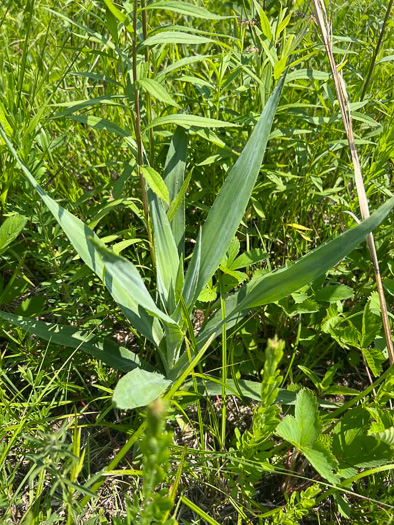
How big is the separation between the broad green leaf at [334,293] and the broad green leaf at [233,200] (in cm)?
35

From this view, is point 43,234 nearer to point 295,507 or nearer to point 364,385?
point 295,507

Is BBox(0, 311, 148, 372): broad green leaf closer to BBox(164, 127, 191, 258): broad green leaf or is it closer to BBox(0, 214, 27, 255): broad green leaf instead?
BBox(0, 214, 27, 255): broad green leaf

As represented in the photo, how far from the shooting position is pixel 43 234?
5.10 ft

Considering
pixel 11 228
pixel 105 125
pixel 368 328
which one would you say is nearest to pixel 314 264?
pixel 368 328

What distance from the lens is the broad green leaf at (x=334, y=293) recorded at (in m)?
1.52

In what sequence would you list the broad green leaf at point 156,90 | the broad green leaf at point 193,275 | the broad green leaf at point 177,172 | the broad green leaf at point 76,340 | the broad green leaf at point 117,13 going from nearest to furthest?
the broad green leaf at point 117,13
the broad green leaf at point 156,90
the broad green leaf at point 193,275
the broad green leaf at point 76,340
the broad green leaf at point 177,172

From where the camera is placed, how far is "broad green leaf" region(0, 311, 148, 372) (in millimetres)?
1445

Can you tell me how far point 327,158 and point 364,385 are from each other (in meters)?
0.84

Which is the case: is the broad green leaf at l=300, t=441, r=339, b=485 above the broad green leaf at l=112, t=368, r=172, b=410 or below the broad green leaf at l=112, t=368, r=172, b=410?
below

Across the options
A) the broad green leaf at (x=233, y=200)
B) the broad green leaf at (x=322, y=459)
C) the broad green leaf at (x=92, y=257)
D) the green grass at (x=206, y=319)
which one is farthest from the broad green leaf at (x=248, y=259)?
the broad green leaf at (x=322, y=459)

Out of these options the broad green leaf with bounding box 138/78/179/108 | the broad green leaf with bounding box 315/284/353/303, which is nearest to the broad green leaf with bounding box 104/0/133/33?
the broad green leaf with bounding box 138/78/179/108

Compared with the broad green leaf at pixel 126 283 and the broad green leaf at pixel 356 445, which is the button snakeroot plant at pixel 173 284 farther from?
the broad green leaf at pixel 356 445

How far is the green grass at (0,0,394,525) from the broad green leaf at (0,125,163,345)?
0.07 m

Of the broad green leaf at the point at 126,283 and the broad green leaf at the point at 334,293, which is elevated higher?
the broad green leaf at the point at 126,283
